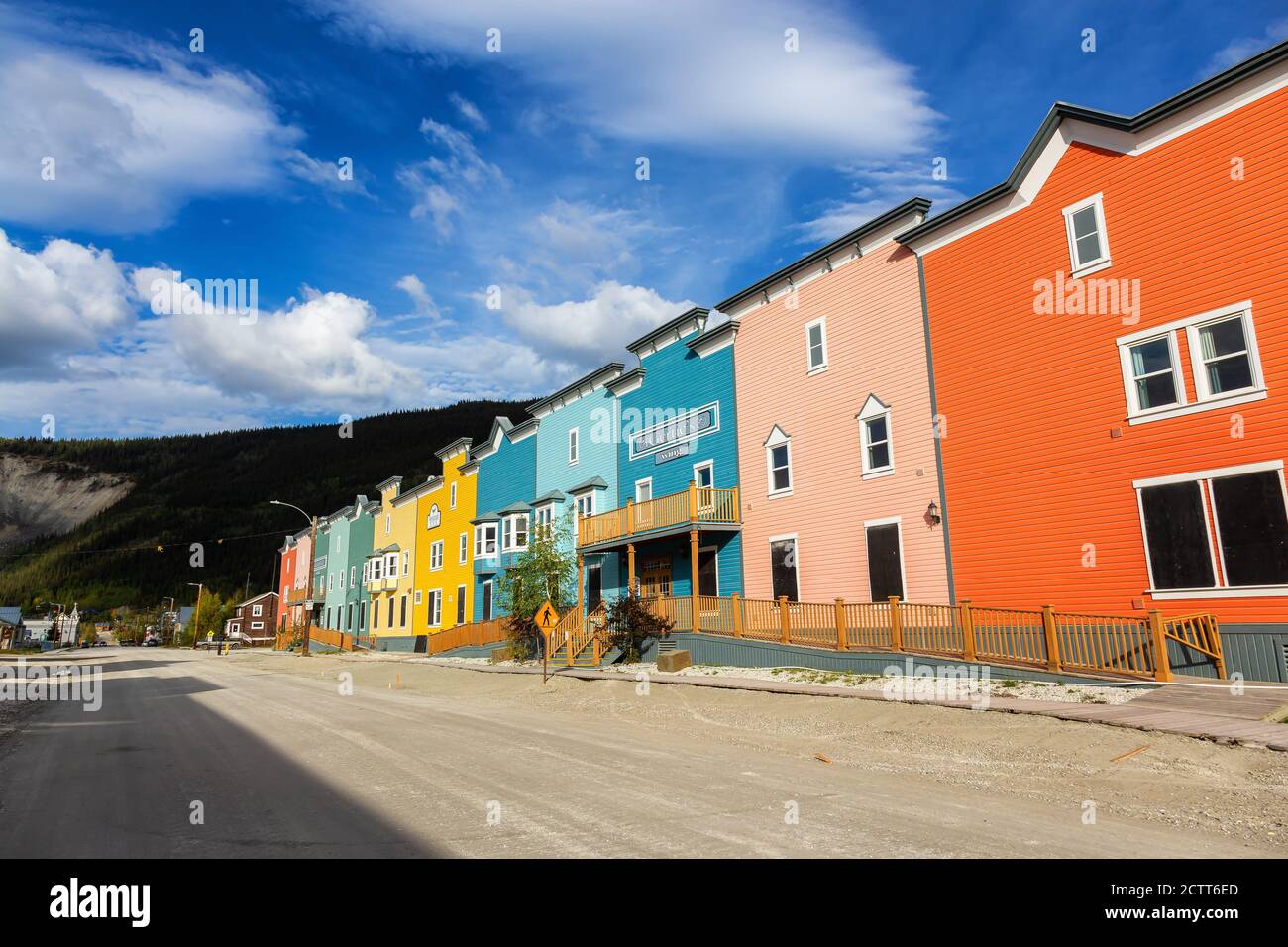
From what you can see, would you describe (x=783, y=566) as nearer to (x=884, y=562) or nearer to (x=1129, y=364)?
(x=884, y=562)

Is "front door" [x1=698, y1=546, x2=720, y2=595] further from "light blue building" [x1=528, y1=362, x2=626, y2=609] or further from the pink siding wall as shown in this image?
"light blue building" [x1=528, y1=362, x2=626, y2=609]

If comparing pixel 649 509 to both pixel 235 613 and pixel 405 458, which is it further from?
pixel 405 458

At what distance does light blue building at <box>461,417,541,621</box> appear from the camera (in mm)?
37000

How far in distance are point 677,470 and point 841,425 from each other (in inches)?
304

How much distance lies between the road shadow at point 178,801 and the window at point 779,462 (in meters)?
15.3

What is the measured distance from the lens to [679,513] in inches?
960

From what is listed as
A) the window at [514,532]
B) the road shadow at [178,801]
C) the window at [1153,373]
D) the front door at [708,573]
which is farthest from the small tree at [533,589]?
the window at [1153,373]

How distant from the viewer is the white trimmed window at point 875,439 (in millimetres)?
20234

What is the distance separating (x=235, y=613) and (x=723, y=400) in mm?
117836

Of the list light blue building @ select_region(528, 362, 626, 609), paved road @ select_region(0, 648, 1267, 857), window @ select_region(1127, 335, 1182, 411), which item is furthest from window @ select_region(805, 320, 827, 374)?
paved road @ select_region(0, 648, 1267, 857)

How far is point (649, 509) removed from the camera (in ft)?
83.5

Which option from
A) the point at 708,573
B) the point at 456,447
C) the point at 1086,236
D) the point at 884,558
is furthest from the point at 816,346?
the point at 456,447
